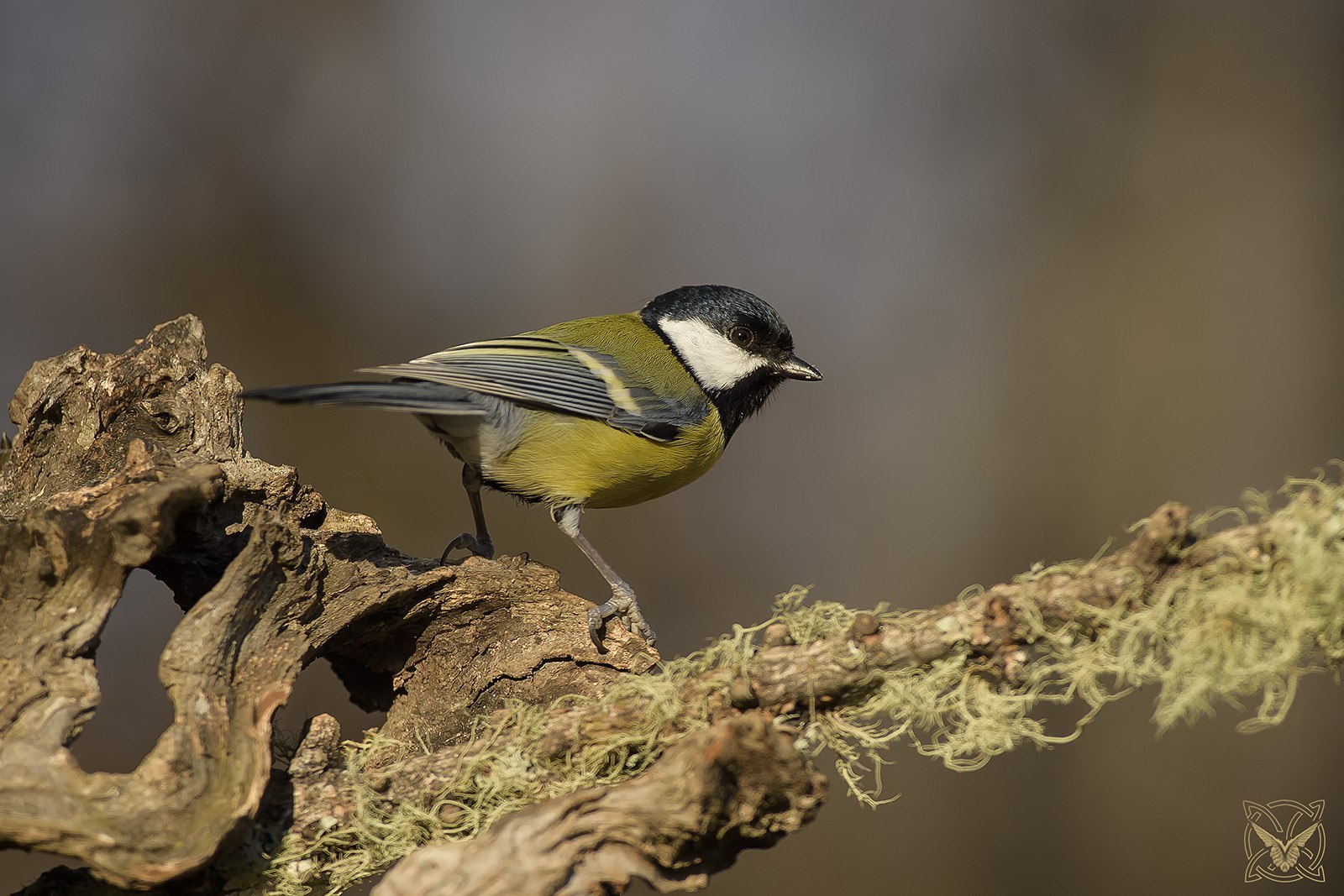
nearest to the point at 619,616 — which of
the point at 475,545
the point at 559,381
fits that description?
the point at 475,545

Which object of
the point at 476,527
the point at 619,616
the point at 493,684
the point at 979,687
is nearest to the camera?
the point at 979,687

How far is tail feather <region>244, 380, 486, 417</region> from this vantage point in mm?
1895

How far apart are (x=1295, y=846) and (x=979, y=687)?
99.6 inches

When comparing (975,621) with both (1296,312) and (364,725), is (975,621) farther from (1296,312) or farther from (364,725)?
(1296,312)

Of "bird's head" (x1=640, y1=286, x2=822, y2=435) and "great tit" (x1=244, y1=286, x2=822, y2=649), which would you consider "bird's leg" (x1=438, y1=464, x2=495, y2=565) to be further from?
"bird's head" (x1=640, y1=286, x2=822, y2=435)

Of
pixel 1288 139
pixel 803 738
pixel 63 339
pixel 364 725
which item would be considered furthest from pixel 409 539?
pixel 1288 139

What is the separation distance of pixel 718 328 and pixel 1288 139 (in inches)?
122

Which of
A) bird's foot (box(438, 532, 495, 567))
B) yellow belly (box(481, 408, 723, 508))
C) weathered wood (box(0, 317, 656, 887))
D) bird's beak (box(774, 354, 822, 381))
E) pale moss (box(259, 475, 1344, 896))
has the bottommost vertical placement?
pale moss (box(259, 475, 1344, 896))

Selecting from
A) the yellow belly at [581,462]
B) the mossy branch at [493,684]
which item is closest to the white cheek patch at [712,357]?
the yellow belly at [581,462]

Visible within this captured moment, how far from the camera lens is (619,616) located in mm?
2500

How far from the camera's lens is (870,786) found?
14.9ft

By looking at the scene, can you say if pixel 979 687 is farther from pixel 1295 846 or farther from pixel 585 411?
pixel 1295 846

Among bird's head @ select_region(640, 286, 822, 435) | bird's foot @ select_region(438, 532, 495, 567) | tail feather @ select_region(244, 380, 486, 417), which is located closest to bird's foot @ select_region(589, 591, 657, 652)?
bird's foot @ select_region(438, 532, 495, 567)

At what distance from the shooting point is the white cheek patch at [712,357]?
127 inches
